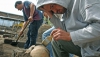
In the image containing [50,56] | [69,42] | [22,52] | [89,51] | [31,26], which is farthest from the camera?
[31,26]

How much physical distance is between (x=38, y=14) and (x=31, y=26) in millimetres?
346

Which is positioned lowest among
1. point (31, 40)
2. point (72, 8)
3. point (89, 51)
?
point (31, 40)

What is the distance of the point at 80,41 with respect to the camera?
4.80 feet

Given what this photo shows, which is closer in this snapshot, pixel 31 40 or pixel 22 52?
pixel 22 52

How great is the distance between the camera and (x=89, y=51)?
1.56 m

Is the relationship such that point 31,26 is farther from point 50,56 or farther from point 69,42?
point 69,42

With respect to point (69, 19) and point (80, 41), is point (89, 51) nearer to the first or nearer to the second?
point (80, 41)

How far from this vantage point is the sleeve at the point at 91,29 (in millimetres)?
1395

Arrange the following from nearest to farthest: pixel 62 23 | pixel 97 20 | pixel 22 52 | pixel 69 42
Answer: pixel 97 20 < pixel 69 42 < pixel 62 23 < pixel 22 52

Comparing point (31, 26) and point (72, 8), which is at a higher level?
point (72, 8)

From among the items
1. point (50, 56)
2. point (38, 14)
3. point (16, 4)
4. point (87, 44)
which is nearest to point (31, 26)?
point (38, 14)

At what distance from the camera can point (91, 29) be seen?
141 cm

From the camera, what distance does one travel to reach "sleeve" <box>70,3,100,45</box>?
4.58 ft

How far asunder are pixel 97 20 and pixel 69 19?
1.17 ft
